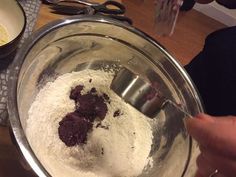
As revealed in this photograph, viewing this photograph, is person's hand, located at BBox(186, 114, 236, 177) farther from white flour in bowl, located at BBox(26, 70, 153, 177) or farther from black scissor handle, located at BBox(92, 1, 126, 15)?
black scissor handle, located at BBox(92, 1, 126, 15)

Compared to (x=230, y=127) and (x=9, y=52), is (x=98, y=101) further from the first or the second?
(x=230, y=127)

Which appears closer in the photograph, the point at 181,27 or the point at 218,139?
the point at 218,139

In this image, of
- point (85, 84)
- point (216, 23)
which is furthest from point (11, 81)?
point (216, 23)

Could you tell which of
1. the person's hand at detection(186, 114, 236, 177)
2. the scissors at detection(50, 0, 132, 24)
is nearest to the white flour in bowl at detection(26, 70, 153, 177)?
the scissors at detection(50, 0, 132, 24)

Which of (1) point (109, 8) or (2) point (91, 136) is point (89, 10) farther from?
(2) point (91, 136)

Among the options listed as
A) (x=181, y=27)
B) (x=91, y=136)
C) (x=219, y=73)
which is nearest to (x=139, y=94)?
(x=91, y=136)

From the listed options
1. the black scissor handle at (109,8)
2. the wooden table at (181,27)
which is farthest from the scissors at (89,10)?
the wooden table at (181,27)

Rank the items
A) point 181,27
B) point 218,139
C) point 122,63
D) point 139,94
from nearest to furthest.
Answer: point 218,139
point 139,94
point 122,63
point 181,27
